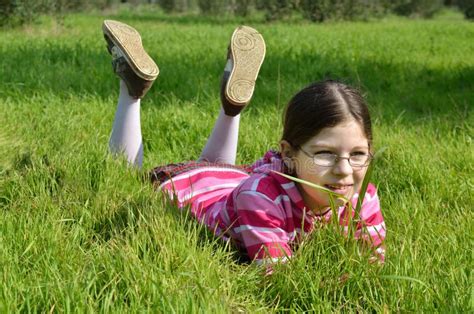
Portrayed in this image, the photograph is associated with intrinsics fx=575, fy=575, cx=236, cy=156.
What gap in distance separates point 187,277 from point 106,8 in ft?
94.8

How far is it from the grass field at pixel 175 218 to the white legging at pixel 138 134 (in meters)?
0.17

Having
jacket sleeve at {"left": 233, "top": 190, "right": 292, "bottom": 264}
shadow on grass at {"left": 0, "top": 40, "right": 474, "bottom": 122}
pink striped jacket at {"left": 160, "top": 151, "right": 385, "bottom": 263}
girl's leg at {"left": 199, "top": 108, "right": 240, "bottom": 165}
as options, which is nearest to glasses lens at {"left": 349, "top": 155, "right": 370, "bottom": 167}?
pink striped jacket at {"left": 160, "top": 151, "right": 385, "bottom": 263}

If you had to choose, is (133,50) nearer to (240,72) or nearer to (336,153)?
(240,72)

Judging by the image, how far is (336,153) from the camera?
1.96m

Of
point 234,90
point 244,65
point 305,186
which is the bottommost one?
point 305,186

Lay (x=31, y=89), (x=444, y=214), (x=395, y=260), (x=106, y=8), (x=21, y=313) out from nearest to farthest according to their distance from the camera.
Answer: (x=21, y=313) → (x=395, y=260) → (x=444, y=214) → (x=31, y=89) → (x=106, y=8)

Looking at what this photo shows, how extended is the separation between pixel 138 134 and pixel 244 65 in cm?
68

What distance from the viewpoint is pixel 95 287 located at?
5.17ft

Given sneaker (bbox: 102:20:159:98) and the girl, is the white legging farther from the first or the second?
the girl

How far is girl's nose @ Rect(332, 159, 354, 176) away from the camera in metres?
1.95

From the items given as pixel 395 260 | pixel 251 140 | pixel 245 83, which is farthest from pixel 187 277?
pixel 251 140

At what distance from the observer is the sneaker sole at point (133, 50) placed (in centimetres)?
305

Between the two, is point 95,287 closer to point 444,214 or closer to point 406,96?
point 444,214

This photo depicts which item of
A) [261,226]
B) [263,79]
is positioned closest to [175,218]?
[261,226]
